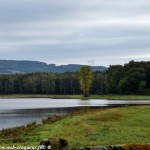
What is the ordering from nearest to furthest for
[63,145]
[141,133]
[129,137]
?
[63,145] < [129,137] < [141,133]

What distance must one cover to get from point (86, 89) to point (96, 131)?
145 metres

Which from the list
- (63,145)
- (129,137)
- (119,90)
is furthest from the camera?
(119,90)

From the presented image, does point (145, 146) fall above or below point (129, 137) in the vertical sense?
above

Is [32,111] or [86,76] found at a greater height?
[86,76]

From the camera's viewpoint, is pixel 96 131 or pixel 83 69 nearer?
pixel 96 131

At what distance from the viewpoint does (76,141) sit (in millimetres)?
25453

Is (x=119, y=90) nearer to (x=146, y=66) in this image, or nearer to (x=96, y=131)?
(x=146, y=66)

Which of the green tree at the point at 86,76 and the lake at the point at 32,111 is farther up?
the green tree at the point at 86,76

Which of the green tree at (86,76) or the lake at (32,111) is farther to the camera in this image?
the green tree at (86,76)

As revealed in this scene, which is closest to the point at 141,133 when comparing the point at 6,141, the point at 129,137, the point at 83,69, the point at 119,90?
the point at 129,137

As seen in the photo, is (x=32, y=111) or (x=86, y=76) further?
(x=86, y=76)

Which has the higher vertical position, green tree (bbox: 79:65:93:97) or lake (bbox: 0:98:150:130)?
green tree (bbox: 79:65:93:97)

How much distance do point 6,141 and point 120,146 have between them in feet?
67.2

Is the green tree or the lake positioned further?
the green tree
